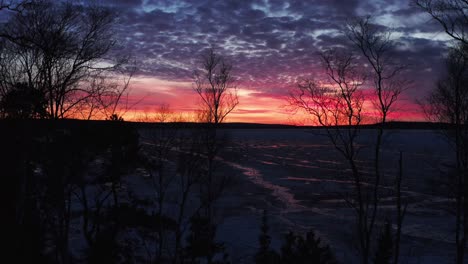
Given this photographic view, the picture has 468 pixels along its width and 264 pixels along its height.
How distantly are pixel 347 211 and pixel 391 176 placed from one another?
47.9 ft

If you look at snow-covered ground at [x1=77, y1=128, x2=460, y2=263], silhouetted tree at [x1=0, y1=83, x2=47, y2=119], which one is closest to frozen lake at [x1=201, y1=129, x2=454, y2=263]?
snow-covered ground at [x1=77, y1=128, x2=460, y2=263]

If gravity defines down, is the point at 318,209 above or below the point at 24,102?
below

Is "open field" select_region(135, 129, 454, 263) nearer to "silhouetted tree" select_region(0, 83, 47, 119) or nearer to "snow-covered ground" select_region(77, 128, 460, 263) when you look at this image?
"snow-covered ground" select_region(77, 128, 460, 263)

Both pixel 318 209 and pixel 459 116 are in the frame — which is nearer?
pixel 459 116

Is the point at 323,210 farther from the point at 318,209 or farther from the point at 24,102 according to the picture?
the point at 24,102

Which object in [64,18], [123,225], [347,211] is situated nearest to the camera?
[64,18]

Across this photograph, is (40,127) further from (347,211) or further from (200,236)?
(347,211)

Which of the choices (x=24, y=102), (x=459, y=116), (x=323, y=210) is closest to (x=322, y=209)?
Answer: (x=323, y=210)

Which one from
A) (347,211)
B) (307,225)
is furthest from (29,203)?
(347,211)

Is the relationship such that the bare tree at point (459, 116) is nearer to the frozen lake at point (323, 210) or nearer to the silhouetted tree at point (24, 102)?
the frozen lake at point (323, 210)

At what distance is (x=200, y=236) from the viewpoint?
1571cm

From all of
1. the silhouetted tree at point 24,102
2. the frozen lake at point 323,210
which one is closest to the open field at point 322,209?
the frozen lake at point 323,210

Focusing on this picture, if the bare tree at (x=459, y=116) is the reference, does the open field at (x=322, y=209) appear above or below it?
below

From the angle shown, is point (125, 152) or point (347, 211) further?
point (347, 211)
